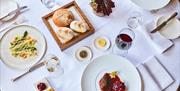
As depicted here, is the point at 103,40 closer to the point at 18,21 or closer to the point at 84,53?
the point at 84,53

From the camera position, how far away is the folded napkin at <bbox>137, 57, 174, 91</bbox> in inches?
44.4

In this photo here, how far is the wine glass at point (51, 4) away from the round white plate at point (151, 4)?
1.17ft

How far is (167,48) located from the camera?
3.92 ft

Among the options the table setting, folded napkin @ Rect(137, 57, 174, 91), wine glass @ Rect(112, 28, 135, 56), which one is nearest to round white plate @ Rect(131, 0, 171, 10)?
the table setting

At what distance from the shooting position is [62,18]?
122 cm

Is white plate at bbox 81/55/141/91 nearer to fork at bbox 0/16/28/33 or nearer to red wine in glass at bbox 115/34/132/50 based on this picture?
red wine in glass at bbox 115/34/132/50

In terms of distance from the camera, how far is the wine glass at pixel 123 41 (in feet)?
3.88

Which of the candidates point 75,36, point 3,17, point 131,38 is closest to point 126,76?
point 131,38

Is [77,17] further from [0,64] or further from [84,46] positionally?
[0,64]

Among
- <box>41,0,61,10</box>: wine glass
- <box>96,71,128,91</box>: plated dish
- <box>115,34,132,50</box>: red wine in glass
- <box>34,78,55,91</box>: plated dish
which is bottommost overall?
<box>96,71,128,91</box>: plated dish

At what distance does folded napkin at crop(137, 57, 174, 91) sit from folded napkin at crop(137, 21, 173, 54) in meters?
0.06

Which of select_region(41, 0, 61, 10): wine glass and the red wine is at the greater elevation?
select_region(41, 0, 61, 10): wine glass

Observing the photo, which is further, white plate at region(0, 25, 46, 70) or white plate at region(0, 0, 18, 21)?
white plate at region(0, 0, 18, 21)

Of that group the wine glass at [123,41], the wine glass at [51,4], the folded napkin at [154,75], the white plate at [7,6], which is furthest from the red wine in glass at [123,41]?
the white plate at [7,6]
